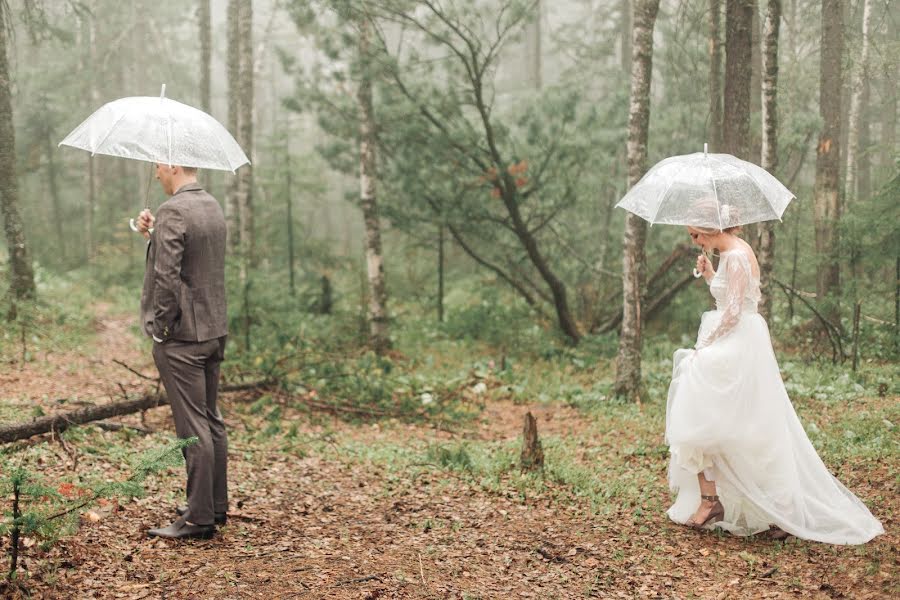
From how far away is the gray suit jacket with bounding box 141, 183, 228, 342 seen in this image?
4305 millimetres

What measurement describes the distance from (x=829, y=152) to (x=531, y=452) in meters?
8.38

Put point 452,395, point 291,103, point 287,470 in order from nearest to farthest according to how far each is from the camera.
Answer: point 287,470
point 452,395
point 291,103

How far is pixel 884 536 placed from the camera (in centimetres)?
Answer: 464

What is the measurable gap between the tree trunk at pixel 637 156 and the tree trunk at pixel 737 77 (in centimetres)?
94

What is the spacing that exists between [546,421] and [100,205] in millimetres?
18543

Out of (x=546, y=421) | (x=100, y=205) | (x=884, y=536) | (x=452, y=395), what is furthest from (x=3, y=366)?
(x=100, y=205)

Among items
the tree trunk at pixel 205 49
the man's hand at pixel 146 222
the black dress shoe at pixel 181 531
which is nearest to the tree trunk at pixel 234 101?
the tree trunk at pixel 205 49

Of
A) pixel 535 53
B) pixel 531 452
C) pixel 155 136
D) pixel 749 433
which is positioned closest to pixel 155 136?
pixel 155 136

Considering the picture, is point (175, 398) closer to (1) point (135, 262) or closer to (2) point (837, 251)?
(2) point (837, 251)

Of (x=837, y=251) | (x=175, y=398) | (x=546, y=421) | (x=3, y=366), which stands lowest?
(x=546, y=421)

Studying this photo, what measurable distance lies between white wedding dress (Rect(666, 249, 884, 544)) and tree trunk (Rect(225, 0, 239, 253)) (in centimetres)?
1098

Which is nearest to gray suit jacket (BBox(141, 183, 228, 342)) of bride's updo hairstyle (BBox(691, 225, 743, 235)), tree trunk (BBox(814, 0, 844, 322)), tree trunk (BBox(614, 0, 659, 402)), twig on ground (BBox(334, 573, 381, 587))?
twig on ground (BBox(334, 573, 381, 587))

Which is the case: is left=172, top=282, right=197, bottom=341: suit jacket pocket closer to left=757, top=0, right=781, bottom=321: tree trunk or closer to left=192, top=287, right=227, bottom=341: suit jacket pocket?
left=192, top=287, right=227, bottom=341: suit jacket pocket

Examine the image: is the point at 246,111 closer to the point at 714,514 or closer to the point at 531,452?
the point at 531,452
